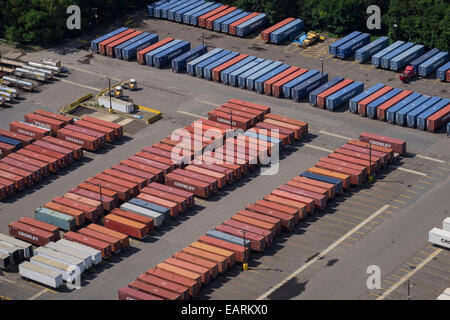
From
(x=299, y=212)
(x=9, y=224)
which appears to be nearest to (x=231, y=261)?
(x=299, y=212)

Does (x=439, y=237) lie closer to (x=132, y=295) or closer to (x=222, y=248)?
(x=222, y=248)

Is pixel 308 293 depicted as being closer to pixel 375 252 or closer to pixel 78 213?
pixel 375 252

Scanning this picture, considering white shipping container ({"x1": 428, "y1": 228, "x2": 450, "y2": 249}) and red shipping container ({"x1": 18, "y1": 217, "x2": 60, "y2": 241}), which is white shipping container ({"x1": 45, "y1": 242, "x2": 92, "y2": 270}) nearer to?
red shipping container ({"x1": 18, "y1": 217, "x2": 60, "y2": 241})

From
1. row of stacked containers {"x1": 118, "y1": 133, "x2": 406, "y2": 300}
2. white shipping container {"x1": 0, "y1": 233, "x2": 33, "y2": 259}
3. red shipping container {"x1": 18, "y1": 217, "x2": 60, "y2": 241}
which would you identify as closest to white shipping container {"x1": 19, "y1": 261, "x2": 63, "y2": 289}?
white shipping container {"x1": 0, "y1": 233, "x2": 33, "y2": 259}

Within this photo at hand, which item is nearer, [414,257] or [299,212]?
[414,257]

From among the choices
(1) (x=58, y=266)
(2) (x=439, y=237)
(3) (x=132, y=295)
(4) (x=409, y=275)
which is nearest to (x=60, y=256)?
(1) (x=58, y=266)

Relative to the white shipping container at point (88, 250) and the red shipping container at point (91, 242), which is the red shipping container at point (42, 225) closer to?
the red shipping container at point (91, 242)
